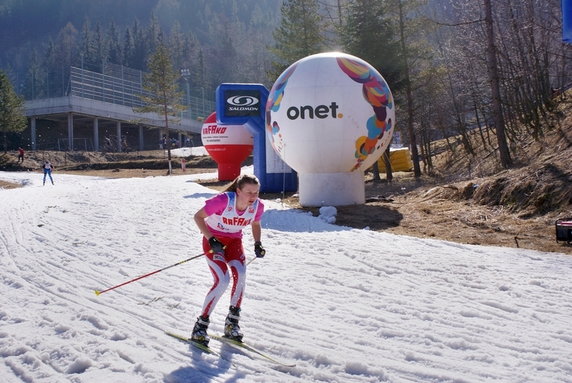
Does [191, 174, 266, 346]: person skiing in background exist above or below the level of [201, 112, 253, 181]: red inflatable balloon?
below

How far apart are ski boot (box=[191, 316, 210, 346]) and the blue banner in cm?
767

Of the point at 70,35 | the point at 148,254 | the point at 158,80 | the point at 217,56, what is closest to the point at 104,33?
the point at 70,35

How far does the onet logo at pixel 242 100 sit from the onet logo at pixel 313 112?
605 centimetres

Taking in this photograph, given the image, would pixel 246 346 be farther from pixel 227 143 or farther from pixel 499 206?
pixel 227 143

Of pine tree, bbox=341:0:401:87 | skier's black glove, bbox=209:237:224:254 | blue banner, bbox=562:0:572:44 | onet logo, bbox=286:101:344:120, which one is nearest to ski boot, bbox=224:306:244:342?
skier's black glove, bbox=209:237:224:254

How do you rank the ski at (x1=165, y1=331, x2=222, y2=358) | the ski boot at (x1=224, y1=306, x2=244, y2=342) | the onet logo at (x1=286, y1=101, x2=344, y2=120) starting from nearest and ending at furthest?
the ski at (x1=165, y1=331, x2=222, y2=358) < the ski boot at (x1=224, y1=306, x2=244, y2=342) < the onet logo at (x1=286, y1=101, x2=344, y2=120)

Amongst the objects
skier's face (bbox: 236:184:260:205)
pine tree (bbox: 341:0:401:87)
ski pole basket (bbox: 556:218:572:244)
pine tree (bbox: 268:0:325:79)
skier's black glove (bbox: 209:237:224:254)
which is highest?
pine tree (bbox: 268:0:325:79)

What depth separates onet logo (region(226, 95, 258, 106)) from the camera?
71.5ft

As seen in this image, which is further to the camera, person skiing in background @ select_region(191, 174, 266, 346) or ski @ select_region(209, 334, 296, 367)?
person skiing in background @ select_region(191, 174, 266, 346)

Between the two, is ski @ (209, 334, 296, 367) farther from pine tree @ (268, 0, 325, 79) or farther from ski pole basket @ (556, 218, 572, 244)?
pine tree @ (268, 0, 325, 79)

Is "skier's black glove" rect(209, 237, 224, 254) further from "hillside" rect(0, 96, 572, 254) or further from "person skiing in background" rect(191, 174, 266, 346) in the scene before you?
"hillside" rect(0, 96, 572, 254)

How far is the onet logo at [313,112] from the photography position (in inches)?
609

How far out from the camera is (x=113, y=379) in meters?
5.09

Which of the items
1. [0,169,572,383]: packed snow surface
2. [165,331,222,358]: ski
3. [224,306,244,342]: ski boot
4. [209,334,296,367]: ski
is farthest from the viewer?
[224,306,244,342]: ski boot
